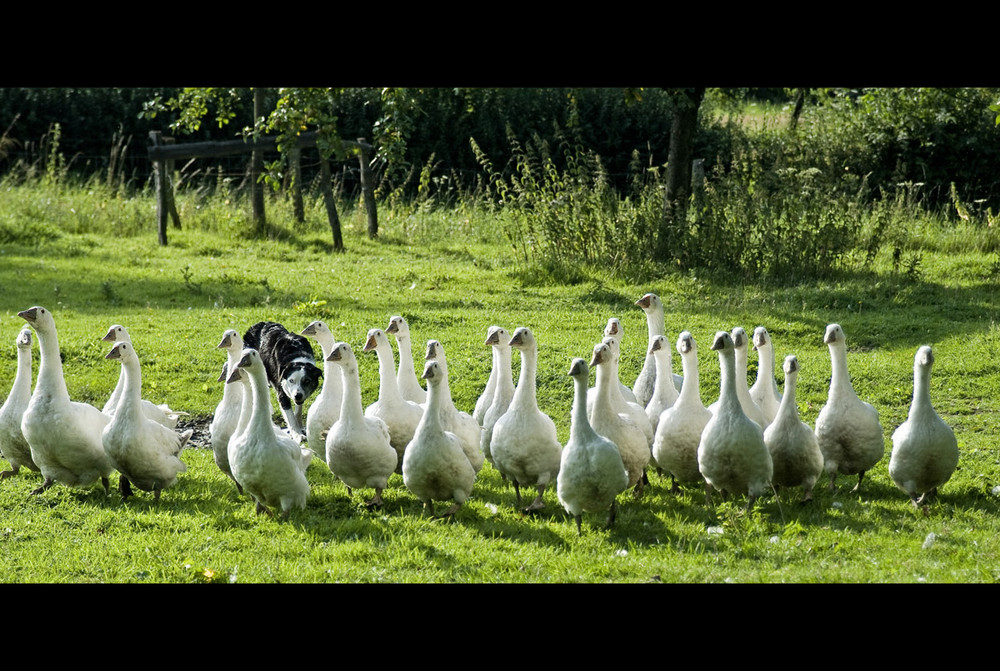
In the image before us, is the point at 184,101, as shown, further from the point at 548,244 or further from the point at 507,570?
the point at 507,570

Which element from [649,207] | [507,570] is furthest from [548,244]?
[507,570]

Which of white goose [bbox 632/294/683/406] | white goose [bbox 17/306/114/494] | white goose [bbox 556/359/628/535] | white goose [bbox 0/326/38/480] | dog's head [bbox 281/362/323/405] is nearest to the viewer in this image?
white goose [bbox 556/359/628/535]

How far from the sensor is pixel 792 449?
6.77 m

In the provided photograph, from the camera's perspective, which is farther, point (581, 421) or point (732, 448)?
point (732, 448)

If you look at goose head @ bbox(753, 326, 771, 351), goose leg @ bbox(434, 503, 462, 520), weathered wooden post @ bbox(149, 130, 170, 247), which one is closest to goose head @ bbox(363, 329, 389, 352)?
goose leg @ bbox(434, 503, 462, 520)

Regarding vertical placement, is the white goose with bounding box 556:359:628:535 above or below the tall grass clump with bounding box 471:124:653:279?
below

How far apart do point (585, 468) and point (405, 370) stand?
235 cm

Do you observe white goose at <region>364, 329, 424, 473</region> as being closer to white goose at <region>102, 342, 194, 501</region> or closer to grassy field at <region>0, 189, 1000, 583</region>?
grassy field at <region>0, 189, 1000, 583</region>

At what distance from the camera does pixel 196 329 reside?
11383 mm

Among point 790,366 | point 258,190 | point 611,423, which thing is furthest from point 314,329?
point 258,190

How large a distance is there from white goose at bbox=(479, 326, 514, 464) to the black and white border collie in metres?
1.81

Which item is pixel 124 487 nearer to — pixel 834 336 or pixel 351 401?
pixel 351 401

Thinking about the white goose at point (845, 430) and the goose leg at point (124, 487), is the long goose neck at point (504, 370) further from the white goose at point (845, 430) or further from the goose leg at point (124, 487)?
the goose leg at point (124, 487)

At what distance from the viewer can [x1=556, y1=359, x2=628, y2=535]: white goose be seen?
622 cm
